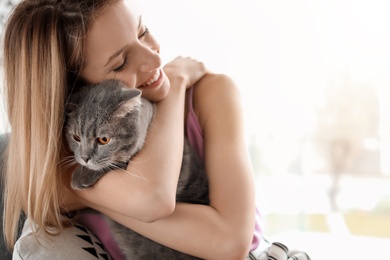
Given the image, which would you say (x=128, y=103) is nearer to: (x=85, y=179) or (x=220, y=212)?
(x=85, y=179)

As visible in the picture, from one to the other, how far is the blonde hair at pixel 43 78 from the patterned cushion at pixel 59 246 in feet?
0.11

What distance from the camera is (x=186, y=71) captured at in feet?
4.72

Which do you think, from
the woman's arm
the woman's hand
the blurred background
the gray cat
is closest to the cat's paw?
the gray cat

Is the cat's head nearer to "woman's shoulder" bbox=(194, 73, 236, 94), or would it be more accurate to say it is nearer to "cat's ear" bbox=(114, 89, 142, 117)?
"cat's ear" bbox=(114, 89, 142, 117)

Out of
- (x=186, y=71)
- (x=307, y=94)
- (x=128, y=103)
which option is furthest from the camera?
(x=307, y=94)

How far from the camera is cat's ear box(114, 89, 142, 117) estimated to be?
1145 mm

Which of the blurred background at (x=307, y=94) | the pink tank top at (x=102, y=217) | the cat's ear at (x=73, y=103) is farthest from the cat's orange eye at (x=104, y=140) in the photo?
the blurred background at (x=307, y=94)

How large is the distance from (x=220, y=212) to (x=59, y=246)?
16.7 inches

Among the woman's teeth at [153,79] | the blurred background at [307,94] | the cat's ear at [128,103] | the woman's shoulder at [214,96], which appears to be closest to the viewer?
the cat's ear at [128,103]

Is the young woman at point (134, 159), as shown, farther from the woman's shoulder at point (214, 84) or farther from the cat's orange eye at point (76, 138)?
the woman's shoulder at point (214, 84)

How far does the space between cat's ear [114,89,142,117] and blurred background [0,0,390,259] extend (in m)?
1.91

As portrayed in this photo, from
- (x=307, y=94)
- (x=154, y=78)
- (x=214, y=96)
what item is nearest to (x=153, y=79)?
(x=154, y=78)

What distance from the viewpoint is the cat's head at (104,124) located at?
46.5 inches

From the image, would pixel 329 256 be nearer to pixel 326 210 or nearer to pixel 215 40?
pixel 326 210
